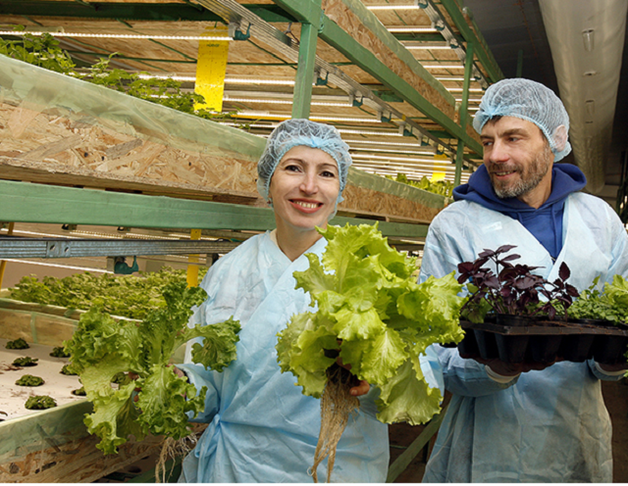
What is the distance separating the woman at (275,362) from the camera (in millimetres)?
1727

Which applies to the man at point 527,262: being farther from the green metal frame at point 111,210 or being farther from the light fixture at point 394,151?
the light fixture at point 394,151

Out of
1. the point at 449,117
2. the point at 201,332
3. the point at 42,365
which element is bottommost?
the point at 42,365

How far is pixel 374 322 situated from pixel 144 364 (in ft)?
2.85

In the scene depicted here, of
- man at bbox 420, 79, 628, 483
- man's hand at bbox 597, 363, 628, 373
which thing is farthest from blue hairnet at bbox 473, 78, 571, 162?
man's hand at bbox 597, 363, 628, 373

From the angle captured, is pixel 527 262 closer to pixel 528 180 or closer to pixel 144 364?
pixel 528 180

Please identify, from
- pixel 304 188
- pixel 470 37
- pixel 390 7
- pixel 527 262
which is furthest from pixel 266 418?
pixel 470 37

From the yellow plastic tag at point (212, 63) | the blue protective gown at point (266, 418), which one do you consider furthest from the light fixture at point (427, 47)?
the blue protective gown at point (266, 418)

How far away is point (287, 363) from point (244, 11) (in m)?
1.83

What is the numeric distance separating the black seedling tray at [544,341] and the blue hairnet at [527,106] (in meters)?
0.87

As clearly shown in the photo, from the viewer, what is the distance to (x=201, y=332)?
168 cm

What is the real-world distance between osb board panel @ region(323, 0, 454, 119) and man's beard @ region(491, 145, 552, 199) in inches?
58.1

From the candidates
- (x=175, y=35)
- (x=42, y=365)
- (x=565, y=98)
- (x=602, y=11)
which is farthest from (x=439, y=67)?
(x=42, y=365)

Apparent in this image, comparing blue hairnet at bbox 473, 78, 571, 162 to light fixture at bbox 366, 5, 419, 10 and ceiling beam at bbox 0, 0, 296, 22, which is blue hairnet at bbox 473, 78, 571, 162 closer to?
ceiling beam at bbox 0, 0, 296, 22

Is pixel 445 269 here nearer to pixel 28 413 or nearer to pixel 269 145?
pixel 269 145
